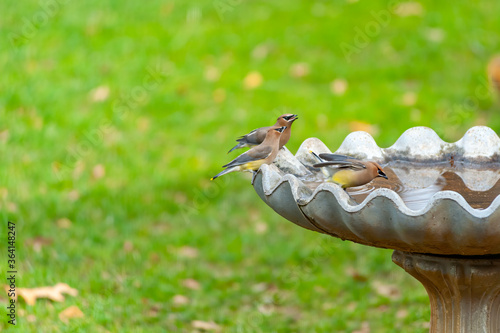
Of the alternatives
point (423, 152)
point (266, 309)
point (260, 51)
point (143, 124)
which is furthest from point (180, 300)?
point (260, 51)

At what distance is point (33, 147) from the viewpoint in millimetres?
A: 7297

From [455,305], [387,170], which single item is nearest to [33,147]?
[387,170]

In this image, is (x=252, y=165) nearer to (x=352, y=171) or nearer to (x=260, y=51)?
(x=352, y=171)

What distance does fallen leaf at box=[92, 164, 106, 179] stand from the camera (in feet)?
22.8

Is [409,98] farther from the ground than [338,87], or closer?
closer

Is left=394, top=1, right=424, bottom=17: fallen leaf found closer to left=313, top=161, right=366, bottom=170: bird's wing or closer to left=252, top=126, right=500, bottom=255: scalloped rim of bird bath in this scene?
left=252, top=126, right=500, bottom=255: scalloped rim of bird bath

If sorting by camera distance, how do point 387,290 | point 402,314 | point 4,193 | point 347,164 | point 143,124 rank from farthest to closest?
point 143,124 < point 4,193 < point 387,290 < point 402,314 < point 347,164

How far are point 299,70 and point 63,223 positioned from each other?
350 centimetres

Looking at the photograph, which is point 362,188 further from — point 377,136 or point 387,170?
point 377,136

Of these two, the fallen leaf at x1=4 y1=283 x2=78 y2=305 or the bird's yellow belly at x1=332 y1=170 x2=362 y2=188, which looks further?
the fallen leaf at x1=4 y1=283 x2=78 y2=305

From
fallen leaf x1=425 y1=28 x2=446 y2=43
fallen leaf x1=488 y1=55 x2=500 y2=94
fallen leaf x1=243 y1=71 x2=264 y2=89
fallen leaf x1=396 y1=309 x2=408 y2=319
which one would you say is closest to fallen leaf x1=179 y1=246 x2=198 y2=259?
fallen leaf x1=396 y1=309 x2=408 y2=319

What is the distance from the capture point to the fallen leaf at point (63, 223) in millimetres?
6078

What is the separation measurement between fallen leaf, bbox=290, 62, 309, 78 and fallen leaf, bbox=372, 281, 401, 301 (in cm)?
351

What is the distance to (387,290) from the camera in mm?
5312
